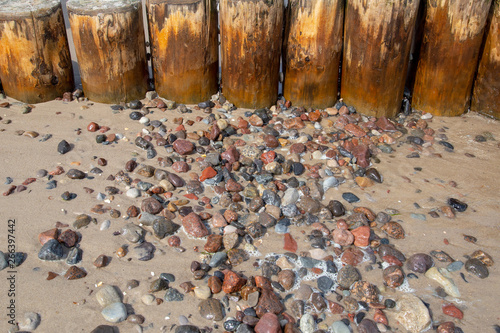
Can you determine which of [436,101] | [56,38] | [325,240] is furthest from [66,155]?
[436,101]

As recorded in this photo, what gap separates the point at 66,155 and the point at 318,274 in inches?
83.6

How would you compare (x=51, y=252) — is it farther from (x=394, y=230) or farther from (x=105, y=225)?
(x=394, y=230)

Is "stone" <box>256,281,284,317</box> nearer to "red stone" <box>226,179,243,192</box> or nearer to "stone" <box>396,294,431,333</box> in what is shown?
"stone" <box>396,294,431,333</box>

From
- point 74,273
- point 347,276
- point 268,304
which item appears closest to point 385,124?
point 347,276

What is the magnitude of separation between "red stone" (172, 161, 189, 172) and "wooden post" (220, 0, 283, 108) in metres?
1.02

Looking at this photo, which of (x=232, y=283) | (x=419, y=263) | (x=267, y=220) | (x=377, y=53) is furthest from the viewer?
(x=377, y=53)

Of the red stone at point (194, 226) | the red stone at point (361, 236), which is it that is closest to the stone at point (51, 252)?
the red stone at point (194, 226)

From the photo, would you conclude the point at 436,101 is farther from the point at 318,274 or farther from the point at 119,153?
the point at 119,153

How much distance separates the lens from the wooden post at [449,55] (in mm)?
3768

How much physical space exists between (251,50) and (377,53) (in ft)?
3.43

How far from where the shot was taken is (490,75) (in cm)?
399

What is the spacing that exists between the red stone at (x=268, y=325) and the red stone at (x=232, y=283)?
0.24 meters

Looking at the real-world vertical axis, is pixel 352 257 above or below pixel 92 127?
below

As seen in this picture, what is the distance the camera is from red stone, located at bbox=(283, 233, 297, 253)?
286 cm
